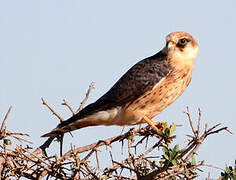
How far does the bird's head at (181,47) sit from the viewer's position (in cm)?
590

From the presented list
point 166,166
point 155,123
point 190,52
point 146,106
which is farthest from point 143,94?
point 166,166

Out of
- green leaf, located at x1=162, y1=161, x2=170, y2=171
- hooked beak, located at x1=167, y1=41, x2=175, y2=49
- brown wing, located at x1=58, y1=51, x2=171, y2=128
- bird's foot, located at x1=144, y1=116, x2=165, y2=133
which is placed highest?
hooked beak, located at x1=167, y1=41, x2=175, y2=49

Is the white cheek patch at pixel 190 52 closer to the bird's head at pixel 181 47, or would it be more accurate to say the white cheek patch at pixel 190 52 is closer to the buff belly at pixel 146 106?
the bird's head at pixel 181 47

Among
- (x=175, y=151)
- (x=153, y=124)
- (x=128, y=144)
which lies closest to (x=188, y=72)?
(x=153, y=124)

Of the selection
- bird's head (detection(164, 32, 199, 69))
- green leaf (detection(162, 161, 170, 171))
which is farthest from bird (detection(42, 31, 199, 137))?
green leaf (detection(162, 161, 170, 171))

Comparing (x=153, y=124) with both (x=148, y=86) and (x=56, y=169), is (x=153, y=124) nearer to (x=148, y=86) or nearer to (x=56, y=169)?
(x=148, y=86)

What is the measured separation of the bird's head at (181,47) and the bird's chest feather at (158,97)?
0.38m

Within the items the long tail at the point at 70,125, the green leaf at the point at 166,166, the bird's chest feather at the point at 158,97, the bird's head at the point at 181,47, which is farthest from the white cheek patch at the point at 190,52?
the green leaf at the point at 166,166

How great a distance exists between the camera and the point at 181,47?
237 inches

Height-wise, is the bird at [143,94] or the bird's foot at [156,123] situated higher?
the bird at [143,94]

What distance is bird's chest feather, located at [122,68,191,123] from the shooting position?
18.0ft

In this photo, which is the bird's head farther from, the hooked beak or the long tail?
the long tail

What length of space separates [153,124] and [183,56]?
1125 millimetres

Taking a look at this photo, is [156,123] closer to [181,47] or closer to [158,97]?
[158,97]
